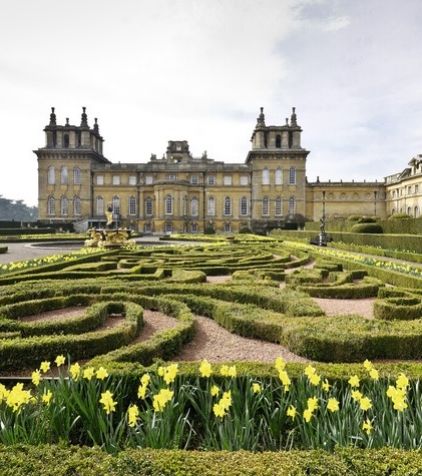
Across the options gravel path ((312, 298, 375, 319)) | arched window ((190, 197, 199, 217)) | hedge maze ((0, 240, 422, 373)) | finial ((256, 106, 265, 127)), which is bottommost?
gravel path ((312, 298, 375, 319))

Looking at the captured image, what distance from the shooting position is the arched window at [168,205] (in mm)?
48594

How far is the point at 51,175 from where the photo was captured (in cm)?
5150

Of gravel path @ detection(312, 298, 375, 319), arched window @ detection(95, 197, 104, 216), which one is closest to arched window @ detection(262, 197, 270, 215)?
arched window @ detection(95, 197, 104, 216)

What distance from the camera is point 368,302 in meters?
7.23

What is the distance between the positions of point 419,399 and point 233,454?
1.47 metres

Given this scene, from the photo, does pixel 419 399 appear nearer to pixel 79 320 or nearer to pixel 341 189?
pixel 79 320

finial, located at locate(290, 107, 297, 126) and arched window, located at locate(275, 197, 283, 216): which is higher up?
finial, located at locate(290, 107, 297, 126)

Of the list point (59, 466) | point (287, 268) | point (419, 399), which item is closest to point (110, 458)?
point (59, 466)

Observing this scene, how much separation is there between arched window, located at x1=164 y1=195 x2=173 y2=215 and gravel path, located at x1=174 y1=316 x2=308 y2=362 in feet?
144

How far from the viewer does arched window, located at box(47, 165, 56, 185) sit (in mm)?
51469

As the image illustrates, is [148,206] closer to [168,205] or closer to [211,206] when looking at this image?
[168,205]

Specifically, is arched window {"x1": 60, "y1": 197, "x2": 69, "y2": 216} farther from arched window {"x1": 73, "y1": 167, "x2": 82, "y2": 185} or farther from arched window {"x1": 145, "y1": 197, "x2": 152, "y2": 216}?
arched window {"x1": 145, "y1": 197, "x2": 152, "y2": 216}

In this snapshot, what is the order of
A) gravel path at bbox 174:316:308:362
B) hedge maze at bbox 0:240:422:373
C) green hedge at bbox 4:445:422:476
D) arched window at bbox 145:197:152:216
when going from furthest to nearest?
arched window at bbox 145:197:152:216 < gravel path at bbox 174:316:308:362 < hedge maze at bbox 0:240:422:373 < green hedge at bbox 4:445:422:476

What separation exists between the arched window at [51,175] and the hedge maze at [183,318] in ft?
151
